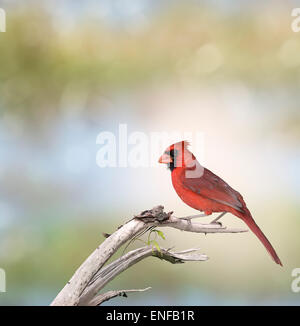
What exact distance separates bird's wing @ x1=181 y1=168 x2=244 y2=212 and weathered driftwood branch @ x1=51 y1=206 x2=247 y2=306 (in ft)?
0.49

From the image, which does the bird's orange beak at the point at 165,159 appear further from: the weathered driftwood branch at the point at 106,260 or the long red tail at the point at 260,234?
the long red tail at the point at 260,234

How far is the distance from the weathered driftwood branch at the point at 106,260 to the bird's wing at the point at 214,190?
Answer: 150 millimetres

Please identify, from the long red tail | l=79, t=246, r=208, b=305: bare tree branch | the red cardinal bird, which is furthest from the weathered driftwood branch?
the long red tail

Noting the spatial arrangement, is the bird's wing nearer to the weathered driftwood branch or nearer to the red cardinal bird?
the red cardinal bird

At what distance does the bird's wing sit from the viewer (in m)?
2.25

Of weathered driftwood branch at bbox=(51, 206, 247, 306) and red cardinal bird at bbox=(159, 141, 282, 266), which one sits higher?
red cardinal bird at bbox=(159, 141, 282, 266)

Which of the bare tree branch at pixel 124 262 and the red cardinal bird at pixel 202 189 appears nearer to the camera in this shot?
the bare tree branch at pixel 124 262

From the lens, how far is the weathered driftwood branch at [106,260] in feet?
A: 6.60

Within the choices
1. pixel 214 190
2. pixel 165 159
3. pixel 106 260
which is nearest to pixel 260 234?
pixel 214 190

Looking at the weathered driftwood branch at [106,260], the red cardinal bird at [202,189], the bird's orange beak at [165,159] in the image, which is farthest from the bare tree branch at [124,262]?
the bird's orange beak at [165,159]

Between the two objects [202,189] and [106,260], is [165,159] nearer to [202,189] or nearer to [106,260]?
[202,189]
